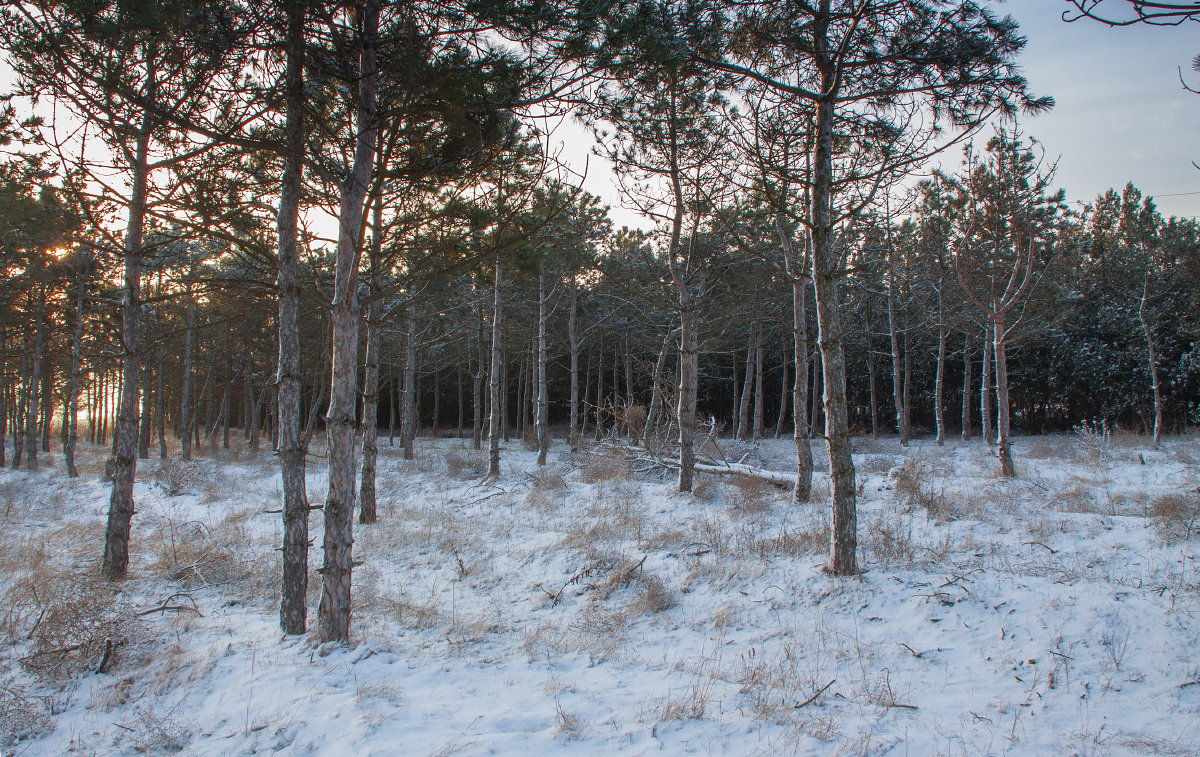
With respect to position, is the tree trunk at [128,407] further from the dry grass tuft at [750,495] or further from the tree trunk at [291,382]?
the dry grass tuft at [750,495]

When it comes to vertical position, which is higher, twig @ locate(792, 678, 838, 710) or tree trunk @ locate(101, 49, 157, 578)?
tree trunk @ locate(101, 49, 157, 578)

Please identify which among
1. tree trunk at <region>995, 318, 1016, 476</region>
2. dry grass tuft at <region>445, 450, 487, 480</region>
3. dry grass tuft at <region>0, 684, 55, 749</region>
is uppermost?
tree trunk at <region>995, 318, 1016, 476</region>

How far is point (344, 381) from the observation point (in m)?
5.02

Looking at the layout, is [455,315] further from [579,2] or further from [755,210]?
[579,2]

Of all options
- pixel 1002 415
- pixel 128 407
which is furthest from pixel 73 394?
pixel 1002 415

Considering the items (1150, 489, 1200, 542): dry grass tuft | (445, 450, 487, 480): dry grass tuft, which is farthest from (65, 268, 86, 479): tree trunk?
(1150, 489, 1200, 542): dry grass tuft

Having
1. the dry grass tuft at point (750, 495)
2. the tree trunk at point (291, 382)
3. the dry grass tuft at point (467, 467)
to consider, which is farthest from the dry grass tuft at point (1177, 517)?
the dry grass tuft at point (467, 467)

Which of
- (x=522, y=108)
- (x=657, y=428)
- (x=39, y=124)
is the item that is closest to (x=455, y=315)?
(x=657, y=428)

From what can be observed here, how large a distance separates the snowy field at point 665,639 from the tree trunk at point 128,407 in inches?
17.2

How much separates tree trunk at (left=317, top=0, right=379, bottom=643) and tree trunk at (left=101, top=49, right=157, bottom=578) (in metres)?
3.64

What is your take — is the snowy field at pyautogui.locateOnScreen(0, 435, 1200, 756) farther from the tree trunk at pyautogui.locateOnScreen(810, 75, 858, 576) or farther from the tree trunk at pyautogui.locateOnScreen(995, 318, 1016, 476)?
the tree trunk at pyautogui.locateOnScreen(995, 318, 1016, 476)

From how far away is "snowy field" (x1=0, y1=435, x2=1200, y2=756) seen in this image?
370cm

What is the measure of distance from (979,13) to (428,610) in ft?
27.6

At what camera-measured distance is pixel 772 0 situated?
6156mm
